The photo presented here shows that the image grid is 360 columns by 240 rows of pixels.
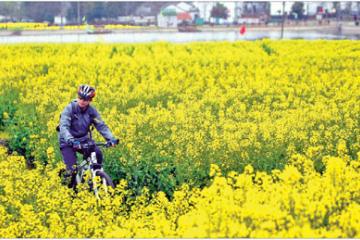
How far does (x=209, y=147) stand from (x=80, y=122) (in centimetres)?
200

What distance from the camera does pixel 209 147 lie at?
8773mm

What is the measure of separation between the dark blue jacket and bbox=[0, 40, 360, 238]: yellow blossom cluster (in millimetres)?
619

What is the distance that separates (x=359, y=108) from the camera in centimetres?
1167

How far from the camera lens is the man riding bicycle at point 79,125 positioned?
7.46 meters

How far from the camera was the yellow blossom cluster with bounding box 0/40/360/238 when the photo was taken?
554 centimetres

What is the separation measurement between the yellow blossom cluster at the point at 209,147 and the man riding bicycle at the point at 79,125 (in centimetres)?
37

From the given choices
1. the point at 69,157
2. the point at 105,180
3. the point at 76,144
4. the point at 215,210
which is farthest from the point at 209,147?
the point at 215,210

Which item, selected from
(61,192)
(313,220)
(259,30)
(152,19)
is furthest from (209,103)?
(259,30)

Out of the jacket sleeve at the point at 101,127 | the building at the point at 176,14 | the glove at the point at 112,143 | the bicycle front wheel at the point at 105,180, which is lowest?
the bicycle front wheel at the point at 105,180

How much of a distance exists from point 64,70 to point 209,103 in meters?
7.53

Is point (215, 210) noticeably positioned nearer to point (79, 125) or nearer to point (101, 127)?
point (101, 127)

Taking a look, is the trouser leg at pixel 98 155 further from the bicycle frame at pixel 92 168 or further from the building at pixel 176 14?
the building at pixel 176 14

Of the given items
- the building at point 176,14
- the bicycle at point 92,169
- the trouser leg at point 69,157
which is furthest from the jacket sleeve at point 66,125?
the building at point 176,14

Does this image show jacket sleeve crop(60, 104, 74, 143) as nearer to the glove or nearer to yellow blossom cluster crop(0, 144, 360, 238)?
the glove
